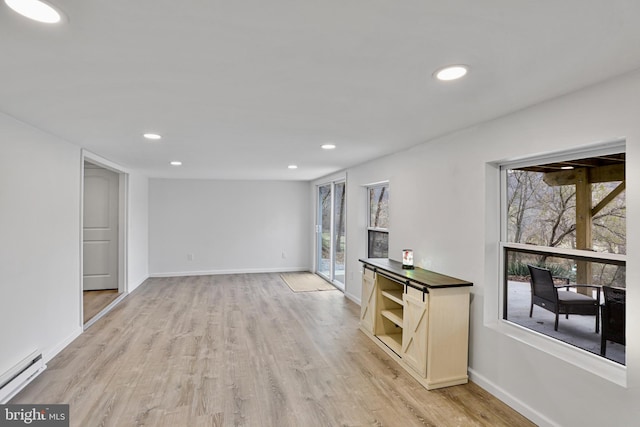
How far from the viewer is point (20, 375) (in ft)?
8.89

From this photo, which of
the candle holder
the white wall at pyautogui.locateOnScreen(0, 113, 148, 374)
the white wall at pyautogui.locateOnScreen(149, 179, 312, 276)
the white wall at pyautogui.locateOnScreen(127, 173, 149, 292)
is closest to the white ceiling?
the white wall at pyautogui.locateOnScreen(0, 113, 148, 374)

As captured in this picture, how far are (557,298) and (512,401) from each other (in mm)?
829

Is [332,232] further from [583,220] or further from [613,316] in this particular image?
[613,316]

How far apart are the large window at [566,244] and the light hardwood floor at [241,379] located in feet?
2.51

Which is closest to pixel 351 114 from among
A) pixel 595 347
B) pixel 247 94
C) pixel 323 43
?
pixel 247 94

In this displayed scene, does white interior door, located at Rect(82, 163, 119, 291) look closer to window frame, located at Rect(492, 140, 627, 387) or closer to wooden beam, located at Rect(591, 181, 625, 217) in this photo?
window frame, located at Rect(492, 140, 627, 387)

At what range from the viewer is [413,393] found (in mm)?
2760

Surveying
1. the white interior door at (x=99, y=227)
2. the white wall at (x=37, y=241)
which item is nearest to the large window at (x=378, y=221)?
the white wall at (x=37, y=241)

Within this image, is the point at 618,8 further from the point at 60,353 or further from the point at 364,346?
the point at 60,353

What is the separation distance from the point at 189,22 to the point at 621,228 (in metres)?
2.50

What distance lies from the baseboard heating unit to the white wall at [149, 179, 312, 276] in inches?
183

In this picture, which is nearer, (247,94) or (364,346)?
(247,94)

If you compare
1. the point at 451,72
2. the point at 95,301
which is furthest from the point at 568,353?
the point at 95,301

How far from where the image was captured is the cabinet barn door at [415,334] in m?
2.91
